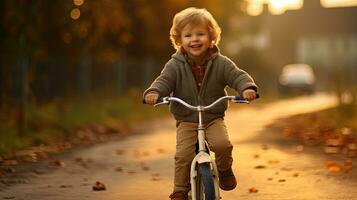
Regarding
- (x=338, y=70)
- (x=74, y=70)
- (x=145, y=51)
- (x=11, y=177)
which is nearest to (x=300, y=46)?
(x=145, y=51)

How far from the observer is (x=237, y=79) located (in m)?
6.02

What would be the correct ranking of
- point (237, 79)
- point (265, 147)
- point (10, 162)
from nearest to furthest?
point (237, 79), point (10, 162), point (265, 147)

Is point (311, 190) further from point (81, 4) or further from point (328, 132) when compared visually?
point (81, 4)

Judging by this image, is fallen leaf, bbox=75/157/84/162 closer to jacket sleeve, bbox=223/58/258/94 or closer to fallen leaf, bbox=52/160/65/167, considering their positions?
fallen leaf, bbox=52/160/65/167

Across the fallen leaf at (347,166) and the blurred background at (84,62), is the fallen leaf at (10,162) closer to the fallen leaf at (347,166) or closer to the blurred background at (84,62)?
the blurred background at (84,62)

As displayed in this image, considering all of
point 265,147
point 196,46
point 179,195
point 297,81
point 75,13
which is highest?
point 75,13

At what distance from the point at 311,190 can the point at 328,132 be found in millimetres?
6802

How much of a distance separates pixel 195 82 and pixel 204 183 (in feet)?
3.02

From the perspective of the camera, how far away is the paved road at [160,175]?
7.87 meters

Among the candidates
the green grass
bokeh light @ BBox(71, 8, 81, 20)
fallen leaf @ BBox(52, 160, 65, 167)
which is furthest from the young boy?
bokeh light @ BBox(71, 8, 81, 20)

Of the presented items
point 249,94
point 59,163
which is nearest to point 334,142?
→ point 59,163

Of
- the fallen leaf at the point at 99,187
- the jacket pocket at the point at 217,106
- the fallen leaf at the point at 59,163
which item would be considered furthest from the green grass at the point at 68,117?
the jacket pocket at the point at 217,106

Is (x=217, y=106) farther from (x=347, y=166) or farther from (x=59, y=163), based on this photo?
(x=59, y=163)

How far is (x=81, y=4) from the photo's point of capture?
63.3 feet
